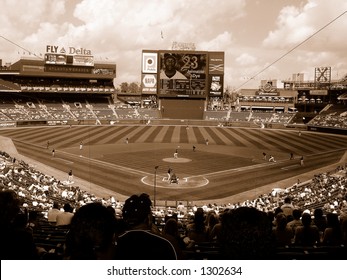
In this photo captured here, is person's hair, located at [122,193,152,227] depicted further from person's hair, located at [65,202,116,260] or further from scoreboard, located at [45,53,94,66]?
scoreboard, located at [45,53,94,66]

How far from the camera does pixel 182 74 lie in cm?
9044

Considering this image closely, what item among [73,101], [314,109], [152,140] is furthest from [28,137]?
[314,109]

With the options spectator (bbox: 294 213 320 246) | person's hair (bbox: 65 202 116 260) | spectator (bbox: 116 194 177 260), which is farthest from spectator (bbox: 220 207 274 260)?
spectator (bbox: 294 213 320 246)

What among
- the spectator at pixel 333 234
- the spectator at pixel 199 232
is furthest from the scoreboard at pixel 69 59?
the spectator at pixel 333 234

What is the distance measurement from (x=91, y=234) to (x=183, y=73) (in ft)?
290

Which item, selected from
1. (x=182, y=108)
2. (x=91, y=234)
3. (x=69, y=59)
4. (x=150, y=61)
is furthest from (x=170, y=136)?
(x=91, y=234)

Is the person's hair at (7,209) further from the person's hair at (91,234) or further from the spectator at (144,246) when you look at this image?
the spectator at (144,246)

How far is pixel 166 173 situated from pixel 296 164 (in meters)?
14.8

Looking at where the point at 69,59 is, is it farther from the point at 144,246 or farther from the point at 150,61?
the point at 144,246

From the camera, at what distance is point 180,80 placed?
90.6 meters

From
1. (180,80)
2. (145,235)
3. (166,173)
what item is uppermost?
(180,80)

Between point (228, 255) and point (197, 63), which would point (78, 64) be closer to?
point (197, 63)

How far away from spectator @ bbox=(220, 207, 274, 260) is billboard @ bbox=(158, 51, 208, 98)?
8790 centimetres

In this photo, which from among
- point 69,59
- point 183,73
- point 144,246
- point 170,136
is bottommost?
point 170,136
